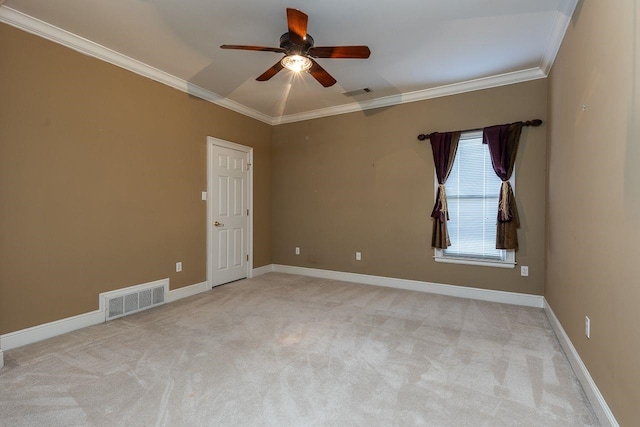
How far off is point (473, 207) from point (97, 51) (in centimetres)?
457

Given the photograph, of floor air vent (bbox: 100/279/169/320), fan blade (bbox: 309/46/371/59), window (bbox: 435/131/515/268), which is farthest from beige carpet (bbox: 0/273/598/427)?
fan blade (bbox: 309/46/371/59)

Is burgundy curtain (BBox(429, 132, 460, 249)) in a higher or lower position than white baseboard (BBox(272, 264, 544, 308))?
higher

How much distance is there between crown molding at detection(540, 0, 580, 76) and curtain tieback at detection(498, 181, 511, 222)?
1.32 metres

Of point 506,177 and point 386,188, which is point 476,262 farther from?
point 386,188

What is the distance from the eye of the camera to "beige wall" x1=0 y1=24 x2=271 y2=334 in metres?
2.58

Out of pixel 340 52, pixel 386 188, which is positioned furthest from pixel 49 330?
pixel 386 188

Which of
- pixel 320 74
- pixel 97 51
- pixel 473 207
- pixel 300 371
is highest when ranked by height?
→ pixel 97 51

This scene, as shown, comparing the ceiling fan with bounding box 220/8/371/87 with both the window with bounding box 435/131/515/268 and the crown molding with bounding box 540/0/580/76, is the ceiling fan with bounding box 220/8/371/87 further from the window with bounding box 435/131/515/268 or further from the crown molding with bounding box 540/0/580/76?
the window with bounding box 435/131/515/268

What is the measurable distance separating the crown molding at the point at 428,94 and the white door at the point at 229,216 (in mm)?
1305

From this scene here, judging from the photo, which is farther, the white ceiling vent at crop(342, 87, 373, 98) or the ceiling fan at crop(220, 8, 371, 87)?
the white ceiling vent at crop(342, 87, 373, 98)

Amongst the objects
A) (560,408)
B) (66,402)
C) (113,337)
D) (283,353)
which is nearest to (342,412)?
(283,353)

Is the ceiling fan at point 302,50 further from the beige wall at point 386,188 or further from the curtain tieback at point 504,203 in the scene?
the curtain tieback at point 504,203

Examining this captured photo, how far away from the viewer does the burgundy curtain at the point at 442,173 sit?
159 inches

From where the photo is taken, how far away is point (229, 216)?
472cm
